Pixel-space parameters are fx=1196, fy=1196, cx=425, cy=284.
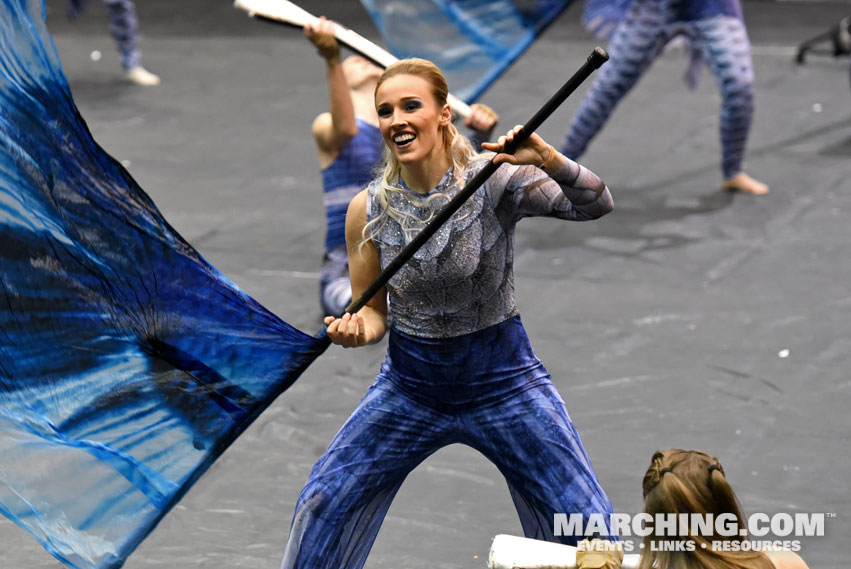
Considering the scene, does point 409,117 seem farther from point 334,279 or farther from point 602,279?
point 602,279

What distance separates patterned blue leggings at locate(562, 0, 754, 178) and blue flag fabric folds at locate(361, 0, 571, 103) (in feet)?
2.12

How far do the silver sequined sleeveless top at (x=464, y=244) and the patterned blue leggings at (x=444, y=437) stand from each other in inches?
2.1

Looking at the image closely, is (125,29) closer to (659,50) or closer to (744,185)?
(659,50)

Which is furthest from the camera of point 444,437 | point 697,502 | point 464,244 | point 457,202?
point 444,437

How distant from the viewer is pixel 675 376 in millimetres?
4516

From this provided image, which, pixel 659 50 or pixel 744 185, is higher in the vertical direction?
pixel 659 50

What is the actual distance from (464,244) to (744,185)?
4265mm

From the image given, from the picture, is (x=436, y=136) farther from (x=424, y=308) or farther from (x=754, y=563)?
(x=754, y=563)

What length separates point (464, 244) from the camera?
2.71 meters

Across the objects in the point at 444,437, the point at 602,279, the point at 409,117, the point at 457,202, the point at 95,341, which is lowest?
the point at 602,279

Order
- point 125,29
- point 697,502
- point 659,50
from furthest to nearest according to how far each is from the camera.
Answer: point 125,29 → point 659,50 → point 697,502

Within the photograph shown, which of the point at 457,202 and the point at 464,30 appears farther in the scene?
the point at 464,30

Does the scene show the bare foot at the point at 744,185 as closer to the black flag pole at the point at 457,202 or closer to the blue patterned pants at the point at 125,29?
the black flag pole at the point at 457,202

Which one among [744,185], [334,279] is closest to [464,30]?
[334,279]
